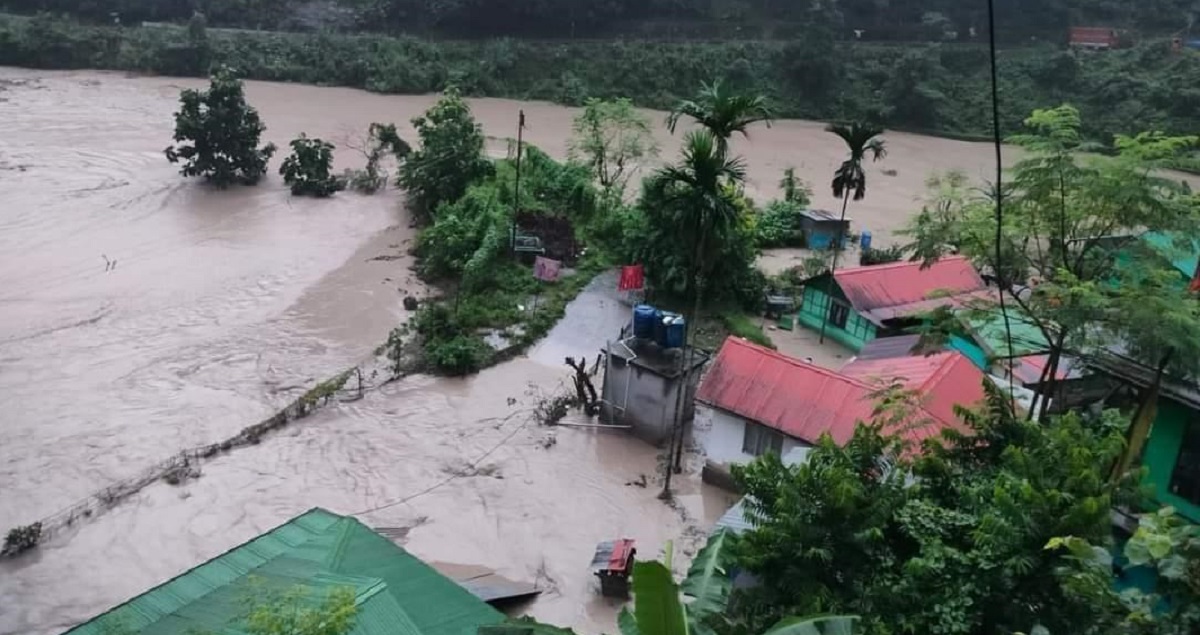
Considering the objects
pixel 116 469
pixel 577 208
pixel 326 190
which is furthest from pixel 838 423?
pixel 326 190

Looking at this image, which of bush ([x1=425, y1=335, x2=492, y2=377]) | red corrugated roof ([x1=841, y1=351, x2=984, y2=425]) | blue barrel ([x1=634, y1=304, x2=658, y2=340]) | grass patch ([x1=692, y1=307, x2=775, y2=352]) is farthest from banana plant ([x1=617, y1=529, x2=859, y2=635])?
grass patch ([x1=692, y1=307, x2=775, y2=352])

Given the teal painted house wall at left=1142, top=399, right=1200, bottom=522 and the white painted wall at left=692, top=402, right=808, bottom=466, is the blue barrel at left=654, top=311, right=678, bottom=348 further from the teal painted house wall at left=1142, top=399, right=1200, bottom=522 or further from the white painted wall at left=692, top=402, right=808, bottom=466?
the teal painted house wall at left=1142, top=399, right=1200, bottom=522

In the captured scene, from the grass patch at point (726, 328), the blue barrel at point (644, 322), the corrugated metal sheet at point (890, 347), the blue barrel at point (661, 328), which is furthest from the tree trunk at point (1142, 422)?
the grass patch at point (726, 328)

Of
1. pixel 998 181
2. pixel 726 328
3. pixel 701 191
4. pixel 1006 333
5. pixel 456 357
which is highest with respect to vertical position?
pixel 998 181

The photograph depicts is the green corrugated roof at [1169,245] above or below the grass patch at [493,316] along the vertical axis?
above

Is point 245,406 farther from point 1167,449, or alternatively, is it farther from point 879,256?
point 879,256

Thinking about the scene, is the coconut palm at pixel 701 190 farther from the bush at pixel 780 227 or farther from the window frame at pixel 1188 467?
the bush at pixel 780 227

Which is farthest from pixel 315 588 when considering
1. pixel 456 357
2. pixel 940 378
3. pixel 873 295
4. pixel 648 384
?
pixel 873 295
